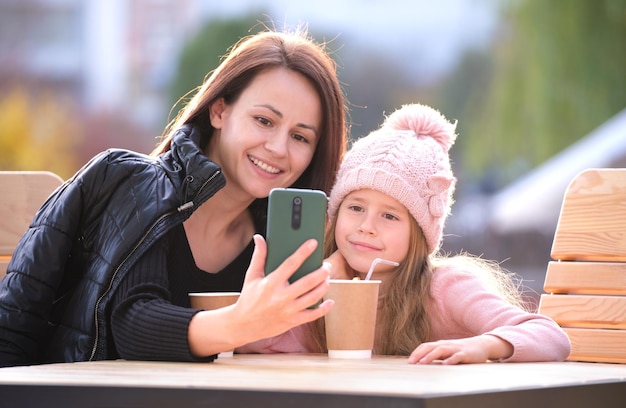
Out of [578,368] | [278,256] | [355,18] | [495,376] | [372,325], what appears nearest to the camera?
[495,376]

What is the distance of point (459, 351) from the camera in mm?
2264

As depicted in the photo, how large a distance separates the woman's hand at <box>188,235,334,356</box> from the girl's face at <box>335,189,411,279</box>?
27.6 inches

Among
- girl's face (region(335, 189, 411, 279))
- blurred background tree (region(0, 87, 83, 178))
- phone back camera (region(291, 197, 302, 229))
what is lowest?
blurred background tree (region(0, 87, 83, 178))

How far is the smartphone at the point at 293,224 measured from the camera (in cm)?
208

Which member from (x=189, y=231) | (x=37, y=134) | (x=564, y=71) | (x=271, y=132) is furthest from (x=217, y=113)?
(x=37, y=134)

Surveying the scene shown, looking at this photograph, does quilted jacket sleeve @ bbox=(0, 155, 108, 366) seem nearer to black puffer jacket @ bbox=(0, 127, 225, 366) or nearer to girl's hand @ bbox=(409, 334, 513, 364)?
black puffer jacket @ bbox=(0, 127, 225, 366)

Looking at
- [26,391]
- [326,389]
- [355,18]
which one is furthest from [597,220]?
[355,18]

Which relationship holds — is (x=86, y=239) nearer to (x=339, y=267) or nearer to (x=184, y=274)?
(x=184, y=274)

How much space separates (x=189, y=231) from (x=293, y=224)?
1017 mm

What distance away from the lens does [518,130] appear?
17.5 m

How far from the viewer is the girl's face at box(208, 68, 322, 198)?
3.03m

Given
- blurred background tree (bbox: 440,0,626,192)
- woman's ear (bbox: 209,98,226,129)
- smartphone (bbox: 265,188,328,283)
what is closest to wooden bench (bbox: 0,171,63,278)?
Answer: woman's ear (bbox: 209,98,226,129)

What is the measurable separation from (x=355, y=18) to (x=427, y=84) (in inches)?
247

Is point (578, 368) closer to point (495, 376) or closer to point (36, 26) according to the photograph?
point (495, 376)
